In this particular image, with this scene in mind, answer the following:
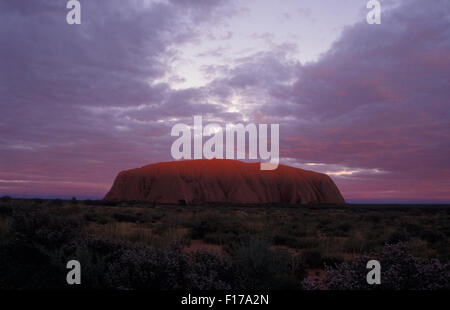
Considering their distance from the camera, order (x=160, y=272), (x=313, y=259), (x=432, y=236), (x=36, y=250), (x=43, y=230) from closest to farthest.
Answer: (x=160, y=272)
(x=36, y=250)
(x=43, y=230)
(x=313, y=259)
(x=432, y=236)

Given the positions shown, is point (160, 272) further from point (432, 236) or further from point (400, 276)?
point (432, 236)

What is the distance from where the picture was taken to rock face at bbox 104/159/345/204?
64.2 m

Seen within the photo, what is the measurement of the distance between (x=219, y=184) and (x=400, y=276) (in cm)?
6516

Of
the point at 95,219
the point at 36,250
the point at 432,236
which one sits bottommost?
the point at 432,236

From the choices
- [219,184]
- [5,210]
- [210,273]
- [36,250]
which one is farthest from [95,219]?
[219,184]

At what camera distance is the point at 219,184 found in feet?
225

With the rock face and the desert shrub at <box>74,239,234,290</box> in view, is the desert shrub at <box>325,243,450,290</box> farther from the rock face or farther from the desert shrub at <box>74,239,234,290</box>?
the rock face

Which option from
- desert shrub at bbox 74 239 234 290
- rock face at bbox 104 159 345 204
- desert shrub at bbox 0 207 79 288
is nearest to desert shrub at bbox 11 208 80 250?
desert shrub at bbox 0 207 79 288

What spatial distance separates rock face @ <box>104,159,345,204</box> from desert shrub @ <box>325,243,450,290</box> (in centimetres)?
5850
